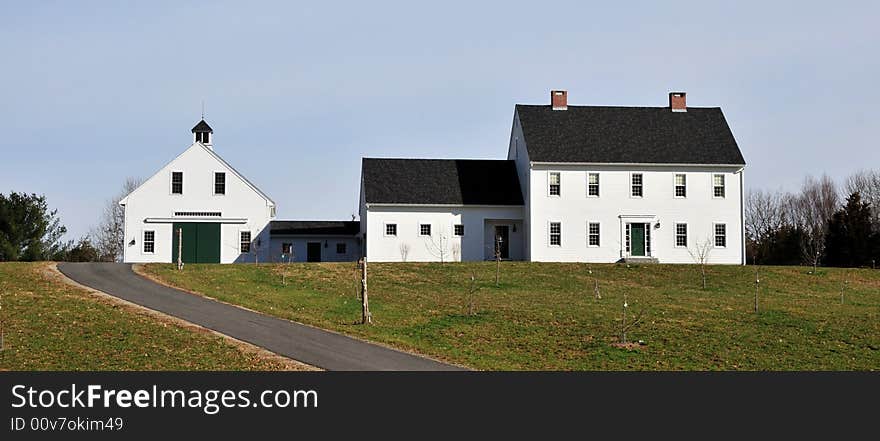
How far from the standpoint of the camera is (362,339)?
20766 millimetres

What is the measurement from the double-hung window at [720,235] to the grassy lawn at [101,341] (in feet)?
95.0

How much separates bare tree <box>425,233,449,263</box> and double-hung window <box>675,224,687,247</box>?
35.4 feet

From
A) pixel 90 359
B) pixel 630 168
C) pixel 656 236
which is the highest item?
pixel 630 168

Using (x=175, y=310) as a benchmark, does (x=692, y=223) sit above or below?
above

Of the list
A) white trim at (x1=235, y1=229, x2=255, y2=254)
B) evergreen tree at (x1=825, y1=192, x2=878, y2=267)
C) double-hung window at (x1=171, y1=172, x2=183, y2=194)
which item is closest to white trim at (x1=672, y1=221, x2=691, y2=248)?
evergreen tree at (x1=825, y1=192, x2=878, y2=267)

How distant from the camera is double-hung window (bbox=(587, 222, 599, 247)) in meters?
43.8

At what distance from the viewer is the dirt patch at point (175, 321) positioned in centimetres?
1758

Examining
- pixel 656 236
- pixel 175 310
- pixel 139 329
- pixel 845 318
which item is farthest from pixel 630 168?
pixel 139 329

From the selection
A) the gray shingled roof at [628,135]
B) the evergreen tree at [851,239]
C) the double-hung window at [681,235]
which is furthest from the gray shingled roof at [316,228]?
the evergreen tree at [851,239]

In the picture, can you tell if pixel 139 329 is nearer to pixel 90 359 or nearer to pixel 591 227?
pixel 90 359

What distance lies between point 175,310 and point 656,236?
26.1 meters

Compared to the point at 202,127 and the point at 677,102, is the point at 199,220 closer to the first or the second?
the point at 202,127

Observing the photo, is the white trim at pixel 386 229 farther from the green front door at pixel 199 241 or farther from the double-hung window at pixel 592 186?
the double-hung window at pixel 592 186

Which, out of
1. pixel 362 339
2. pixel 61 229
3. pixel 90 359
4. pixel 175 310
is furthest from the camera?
pixel 61 229
